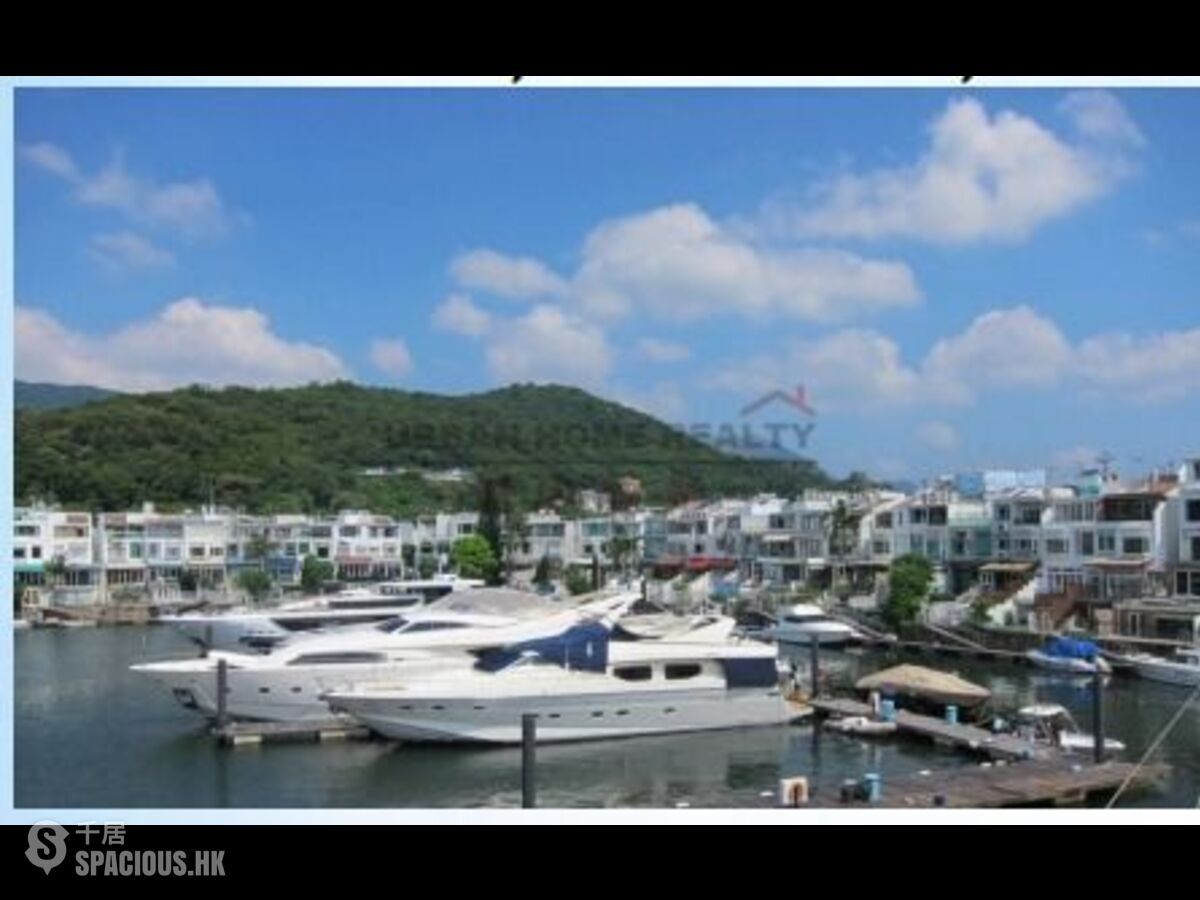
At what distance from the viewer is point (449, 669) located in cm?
813

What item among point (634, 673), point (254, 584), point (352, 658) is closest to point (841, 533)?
point (634, 673)

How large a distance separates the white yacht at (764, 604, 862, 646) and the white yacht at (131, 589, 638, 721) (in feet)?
5.47

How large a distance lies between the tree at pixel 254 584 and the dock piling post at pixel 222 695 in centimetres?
196

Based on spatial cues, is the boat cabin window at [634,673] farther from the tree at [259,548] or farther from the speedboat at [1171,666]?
the speedboat at [1171,666]

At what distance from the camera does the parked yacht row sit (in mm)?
7637

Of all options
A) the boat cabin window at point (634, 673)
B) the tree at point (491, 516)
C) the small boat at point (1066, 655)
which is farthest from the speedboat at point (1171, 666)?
the tree at point (491, 516)

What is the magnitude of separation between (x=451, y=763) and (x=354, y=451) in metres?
1.77

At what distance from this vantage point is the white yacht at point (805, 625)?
932cm

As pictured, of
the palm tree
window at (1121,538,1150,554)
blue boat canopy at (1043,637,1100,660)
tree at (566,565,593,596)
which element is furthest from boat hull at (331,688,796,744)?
window at (1121,538,1150,554)

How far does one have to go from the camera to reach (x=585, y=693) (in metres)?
7.66
